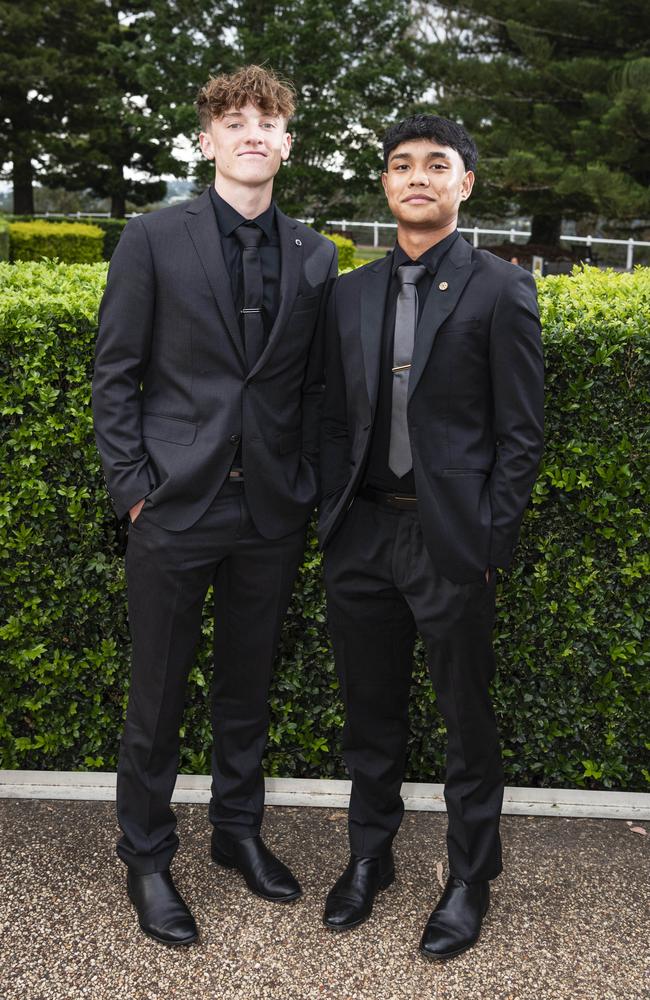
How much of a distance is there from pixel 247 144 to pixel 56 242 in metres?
22.0

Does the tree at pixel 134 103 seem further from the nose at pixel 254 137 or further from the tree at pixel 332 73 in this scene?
the nose at pixel 254 137

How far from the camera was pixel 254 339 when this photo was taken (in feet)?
10.1

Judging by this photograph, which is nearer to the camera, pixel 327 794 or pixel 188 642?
pixel 188 642

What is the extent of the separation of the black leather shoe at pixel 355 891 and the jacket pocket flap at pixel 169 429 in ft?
5.09

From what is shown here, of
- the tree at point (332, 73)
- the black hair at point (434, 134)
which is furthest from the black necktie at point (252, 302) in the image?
the tree at point (332, 73)

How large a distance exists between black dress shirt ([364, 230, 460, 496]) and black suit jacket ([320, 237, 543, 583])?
42 mm

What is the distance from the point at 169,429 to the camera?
3109 mm

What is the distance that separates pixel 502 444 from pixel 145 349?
1147 mm

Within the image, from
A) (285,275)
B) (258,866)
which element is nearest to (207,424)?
(285,275)

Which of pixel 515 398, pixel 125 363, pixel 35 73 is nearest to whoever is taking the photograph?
pixel 515 398

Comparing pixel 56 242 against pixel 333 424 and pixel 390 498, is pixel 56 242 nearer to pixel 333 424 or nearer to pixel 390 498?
pixel 333 424

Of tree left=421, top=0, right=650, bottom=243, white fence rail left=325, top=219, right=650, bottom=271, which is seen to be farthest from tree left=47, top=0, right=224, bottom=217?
tree left=421, top=0, right=650, bottom=243

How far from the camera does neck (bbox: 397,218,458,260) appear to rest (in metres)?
3.04

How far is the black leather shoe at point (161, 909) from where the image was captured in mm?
3121
